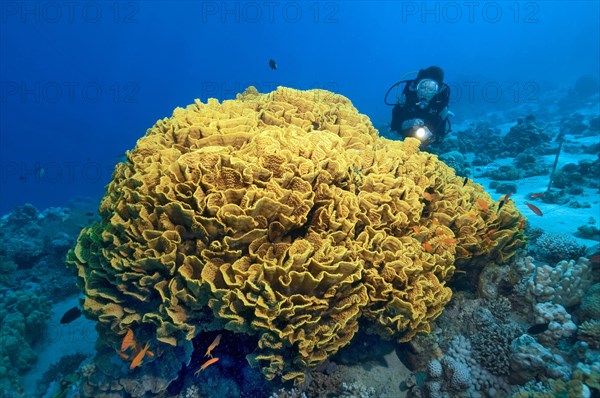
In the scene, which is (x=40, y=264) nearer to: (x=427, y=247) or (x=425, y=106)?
(x=427, y=247)

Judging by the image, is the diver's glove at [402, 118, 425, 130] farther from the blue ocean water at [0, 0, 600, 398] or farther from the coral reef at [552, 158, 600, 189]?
the coral reef at [552, 158, 600, 189]

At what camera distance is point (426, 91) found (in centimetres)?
905

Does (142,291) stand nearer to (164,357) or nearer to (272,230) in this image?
(164,357)

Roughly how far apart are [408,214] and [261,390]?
3.01 m

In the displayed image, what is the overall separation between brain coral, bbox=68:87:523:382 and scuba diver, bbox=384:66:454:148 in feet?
15.4

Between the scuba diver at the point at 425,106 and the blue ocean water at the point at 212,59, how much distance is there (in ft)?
101

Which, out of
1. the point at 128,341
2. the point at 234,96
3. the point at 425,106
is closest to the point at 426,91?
the point at 425,106

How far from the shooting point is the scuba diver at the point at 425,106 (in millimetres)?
9008

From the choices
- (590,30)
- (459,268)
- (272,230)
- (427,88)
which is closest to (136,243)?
(272,230)

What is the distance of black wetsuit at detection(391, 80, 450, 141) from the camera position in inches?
365

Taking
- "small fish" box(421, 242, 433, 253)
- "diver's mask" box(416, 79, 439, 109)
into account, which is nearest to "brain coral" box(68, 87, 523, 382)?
"small fish" box(421, 242, 433, 253)

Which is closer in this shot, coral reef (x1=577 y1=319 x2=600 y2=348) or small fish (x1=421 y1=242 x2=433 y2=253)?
coral reef (x1=577 y1=319 x2=600 y2=348)

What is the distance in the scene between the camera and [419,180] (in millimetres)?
5059

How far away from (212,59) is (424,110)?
133 meters
